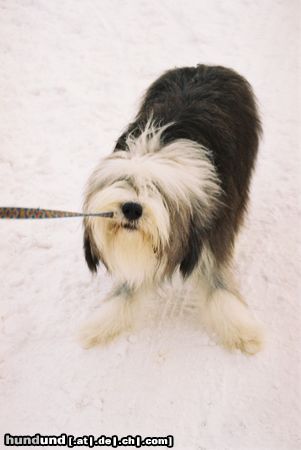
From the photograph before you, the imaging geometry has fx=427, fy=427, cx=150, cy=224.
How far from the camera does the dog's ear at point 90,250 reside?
2.20m

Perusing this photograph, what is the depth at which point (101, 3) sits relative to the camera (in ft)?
21.5

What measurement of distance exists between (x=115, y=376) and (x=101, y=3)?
5.88 meters

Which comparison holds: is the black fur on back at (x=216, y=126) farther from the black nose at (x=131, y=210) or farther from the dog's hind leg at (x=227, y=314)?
the black nose at (x=131, y=210)

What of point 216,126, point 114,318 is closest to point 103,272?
point 114,318

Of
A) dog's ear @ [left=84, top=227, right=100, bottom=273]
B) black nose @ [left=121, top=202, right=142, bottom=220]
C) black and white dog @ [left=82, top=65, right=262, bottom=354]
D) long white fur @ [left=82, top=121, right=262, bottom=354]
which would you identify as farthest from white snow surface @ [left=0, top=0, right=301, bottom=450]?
black nose @ [left=121, top=202, right=142, bottom=220]

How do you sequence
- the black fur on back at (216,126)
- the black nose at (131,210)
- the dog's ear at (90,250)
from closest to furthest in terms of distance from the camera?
the black nose at (131,210) → the dog's ear at (90,250) → the black fur on back at (216,126)

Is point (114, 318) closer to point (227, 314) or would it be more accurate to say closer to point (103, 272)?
point (103, 272)

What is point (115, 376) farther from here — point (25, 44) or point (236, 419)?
point (25, 44)

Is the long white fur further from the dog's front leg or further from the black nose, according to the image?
the dog's front leg

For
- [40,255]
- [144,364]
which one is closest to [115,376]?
[144,364]

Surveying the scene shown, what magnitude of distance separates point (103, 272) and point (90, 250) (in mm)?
919

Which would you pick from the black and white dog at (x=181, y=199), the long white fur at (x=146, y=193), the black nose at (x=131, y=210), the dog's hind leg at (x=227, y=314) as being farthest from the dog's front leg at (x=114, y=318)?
the black nose at (x=131, y=210)

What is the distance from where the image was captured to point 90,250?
2.30m

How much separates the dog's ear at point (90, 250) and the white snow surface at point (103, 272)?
68cm
